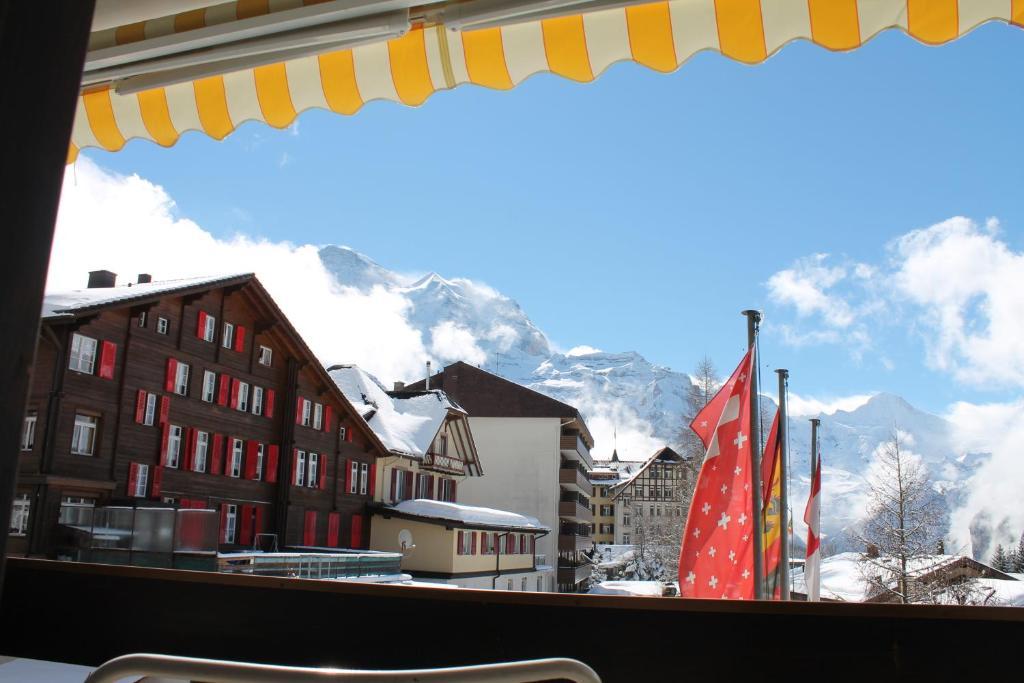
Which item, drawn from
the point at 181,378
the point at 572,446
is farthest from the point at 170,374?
the point at 572,446

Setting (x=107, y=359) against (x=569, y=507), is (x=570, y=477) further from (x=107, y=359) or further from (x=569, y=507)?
(x=107, y=359)

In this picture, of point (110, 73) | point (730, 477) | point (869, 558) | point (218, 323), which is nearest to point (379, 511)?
point (218, 323)

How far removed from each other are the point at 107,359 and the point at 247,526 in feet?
24.0

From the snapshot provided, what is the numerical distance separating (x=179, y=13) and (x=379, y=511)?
30.5 m

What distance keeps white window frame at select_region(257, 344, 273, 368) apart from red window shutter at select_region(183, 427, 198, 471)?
4.04 m

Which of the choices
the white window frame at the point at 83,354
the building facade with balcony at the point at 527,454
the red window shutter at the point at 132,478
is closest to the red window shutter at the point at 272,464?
the red window shutter at the point at 132,478

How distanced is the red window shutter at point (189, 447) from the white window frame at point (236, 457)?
1.83 metres

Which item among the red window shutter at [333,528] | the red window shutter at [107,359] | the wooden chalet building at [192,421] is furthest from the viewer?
the red window shutter at [333,528]

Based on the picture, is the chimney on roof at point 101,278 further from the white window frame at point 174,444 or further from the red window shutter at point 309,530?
the red window shutter at point 309,530

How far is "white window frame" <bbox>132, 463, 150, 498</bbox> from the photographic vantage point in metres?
21.9

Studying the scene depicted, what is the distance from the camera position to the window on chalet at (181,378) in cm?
2383

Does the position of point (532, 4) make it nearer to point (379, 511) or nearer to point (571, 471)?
point (379, 511)

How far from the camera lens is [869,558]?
24.7m

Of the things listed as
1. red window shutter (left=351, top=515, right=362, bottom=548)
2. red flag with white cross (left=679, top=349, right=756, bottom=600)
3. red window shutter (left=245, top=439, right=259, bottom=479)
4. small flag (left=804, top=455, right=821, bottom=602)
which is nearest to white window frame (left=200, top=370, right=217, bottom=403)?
red window shutter (left=245, top=439, right=259, bottom=479)
